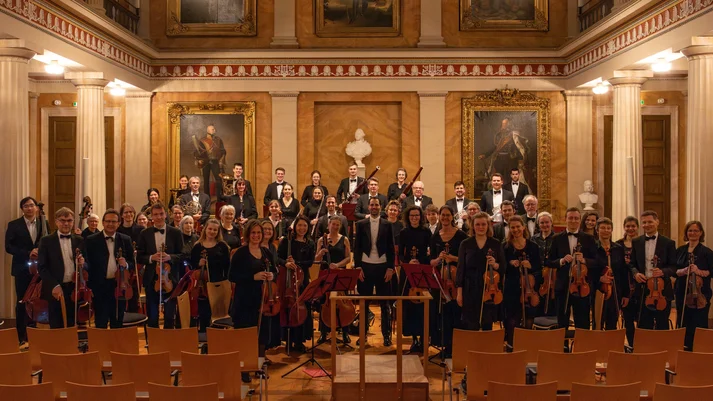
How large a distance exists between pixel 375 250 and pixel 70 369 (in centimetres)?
389

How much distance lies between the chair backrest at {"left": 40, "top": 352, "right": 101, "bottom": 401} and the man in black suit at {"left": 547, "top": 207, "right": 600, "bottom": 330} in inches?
171

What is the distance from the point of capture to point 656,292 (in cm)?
693

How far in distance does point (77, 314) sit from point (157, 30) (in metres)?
8.35

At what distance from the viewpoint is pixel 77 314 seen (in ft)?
24.3

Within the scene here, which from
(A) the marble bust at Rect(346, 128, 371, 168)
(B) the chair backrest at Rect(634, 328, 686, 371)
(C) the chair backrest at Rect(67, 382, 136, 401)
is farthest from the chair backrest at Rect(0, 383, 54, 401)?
(A) the marble bust at Rect(346, 128, 371, 168)

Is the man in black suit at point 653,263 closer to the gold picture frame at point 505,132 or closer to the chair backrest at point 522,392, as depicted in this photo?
the chair backrest at point 522,392

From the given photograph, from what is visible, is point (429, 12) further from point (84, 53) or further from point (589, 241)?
point (589, 241)

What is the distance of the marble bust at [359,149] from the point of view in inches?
562

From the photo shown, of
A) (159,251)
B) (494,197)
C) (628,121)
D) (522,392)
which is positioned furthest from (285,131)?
(522,392)

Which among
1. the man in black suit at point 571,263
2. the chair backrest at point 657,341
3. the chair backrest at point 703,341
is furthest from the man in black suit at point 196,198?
the chair backrest at point 703,341

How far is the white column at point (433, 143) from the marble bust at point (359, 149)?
1068 millimetres

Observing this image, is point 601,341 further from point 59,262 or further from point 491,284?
point 59,262

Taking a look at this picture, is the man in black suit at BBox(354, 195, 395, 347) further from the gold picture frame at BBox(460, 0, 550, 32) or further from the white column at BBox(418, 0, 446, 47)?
the gold picture frame at BBox(460, 0, 550, 32)

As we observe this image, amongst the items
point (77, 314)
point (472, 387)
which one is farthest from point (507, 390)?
point (77, 314)
